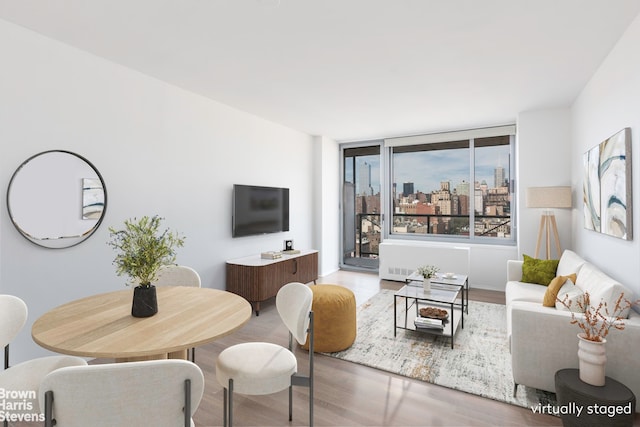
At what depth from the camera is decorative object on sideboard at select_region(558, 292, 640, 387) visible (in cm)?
191

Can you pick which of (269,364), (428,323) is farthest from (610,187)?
(269,364)

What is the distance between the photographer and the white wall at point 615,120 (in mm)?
2422

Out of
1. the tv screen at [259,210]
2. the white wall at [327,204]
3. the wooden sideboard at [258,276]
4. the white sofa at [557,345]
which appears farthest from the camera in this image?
the white wall at [327,204]

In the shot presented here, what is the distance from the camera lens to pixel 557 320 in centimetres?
221

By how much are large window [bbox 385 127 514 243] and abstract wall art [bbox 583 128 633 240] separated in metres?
2.01

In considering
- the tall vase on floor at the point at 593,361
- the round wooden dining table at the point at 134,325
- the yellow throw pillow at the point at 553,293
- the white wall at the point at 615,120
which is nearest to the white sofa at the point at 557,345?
the tall vase on floor at the point at 593,361

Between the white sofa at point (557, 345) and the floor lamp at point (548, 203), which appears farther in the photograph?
→ the floor lamp at point (548, 203)

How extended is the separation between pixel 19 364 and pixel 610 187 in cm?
439

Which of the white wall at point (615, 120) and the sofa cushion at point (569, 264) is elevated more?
the white wall at point (615, 120)

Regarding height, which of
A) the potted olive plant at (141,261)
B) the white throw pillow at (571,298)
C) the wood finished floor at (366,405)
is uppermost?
the potted olive plant at (141,261)

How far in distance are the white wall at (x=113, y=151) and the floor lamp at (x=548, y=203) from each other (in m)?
3.90

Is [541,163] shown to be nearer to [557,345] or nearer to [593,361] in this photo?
[557,345]

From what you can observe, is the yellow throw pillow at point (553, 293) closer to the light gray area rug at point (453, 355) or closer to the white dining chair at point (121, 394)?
the light gray area rug at point (453, 355)

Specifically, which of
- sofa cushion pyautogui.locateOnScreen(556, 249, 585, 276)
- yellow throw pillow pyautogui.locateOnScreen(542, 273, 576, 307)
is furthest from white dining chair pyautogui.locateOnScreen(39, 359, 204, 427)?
sofa cushion pyautogui.locateOnScreen(556, 249, 585, 276)
